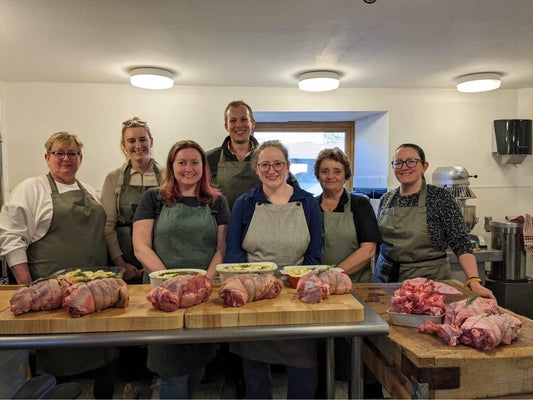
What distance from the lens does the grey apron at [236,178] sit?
8.50ft

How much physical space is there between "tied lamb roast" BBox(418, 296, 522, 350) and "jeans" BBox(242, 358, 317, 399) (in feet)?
1.72

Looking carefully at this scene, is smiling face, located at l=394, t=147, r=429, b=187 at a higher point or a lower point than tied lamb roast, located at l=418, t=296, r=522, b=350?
higher

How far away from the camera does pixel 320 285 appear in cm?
128

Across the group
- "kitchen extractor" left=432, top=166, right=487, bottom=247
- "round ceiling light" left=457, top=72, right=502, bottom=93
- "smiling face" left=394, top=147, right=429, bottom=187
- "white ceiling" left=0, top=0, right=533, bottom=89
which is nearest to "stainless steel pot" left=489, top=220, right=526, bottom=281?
"kitchen extractor" left=432, top=166, right=487, bottom=247

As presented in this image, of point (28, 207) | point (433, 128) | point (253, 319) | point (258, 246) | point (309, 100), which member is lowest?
point (253, 319)

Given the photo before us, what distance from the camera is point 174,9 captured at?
2260mm

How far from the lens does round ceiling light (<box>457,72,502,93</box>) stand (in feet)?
11.8

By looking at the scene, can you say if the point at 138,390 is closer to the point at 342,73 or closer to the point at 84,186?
the point at 84,186

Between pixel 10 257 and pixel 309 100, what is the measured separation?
3.12 metres

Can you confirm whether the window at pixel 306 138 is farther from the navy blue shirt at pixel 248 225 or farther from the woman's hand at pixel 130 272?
the navy blue shirt at pixel 248 225

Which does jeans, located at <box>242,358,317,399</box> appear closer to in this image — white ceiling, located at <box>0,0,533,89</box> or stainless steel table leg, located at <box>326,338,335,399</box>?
stainless steel table leg, located at <box>326,338,335,399</box>

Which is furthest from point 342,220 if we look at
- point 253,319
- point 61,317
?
point 61,317

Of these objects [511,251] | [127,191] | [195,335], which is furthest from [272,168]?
[511,251]

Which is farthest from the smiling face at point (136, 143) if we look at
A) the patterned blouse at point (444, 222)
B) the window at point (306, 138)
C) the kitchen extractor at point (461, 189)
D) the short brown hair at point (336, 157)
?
the kitchen extractor at point (461, 189)
